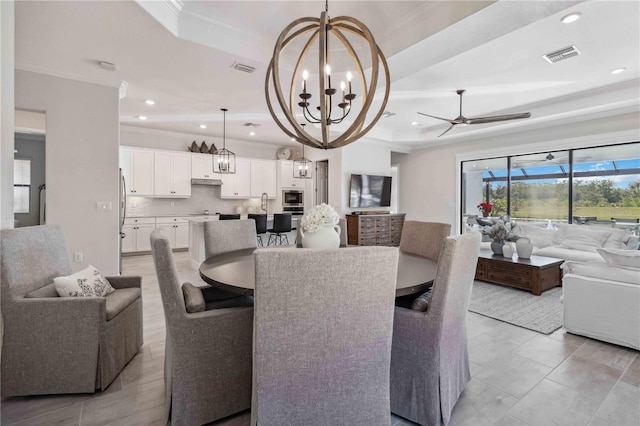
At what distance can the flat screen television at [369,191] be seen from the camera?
696 centimetres

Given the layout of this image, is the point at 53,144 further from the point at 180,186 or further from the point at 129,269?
the point at 180,186

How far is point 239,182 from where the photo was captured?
770 cm

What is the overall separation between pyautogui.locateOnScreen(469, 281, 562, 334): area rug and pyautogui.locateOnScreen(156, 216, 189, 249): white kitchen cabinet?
5840 mm

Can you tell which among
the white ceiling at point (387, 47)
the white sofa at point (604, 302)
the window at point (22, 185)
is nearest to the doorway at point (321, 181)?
the white ceiling at point (387, 47)

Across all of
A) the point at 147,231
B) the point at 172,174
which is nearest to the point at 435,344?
the point at 147,231

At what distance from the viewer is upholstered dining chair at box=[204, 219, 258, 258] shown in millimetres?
2609

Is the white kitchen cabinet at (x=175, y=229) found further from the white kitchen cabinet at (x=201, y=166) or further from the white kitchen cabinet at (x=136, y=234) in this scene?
the white kitchen cabinet at (x=201, y=166)


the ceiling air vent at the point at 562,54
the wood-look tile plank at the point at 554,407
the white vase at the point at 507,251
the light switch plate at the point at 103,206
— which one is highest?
the ceiling air vent at the point at 562,54

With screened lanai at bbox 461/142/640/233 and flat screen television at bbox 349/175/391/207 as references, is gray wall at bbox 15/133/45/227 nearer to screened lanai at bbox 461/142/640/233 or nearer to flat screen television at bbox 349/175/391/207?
flat screen television at bbox 349/175/391/207

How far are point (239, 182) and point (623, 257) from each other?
696 centimetres

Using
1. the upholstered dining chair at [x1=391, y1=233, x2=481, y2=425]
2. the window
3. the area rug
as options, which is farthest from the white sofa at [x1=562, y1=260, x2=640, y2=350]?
the window

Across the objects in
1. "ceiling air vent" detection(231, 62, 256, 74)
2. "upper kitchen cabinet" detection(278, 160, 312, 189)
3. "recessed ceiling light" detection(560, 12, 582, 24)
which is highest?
"recessed ceiling light" detection(560, 12, 582, 24)

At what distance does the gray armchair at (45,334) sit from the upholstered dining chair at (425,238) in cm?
231

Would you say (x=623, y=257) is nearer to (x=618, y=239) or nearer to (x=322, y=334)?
(x=618, y=239)
